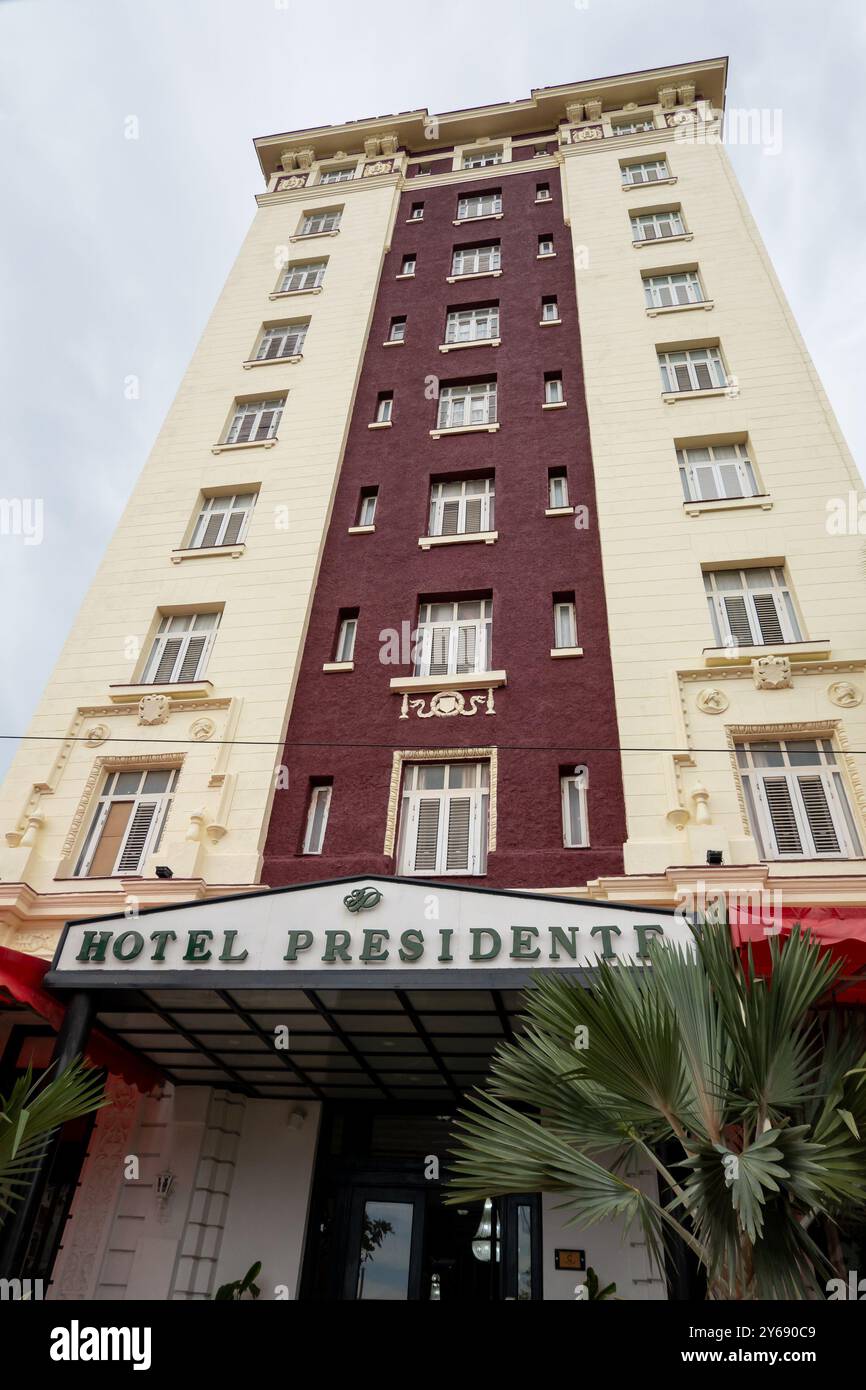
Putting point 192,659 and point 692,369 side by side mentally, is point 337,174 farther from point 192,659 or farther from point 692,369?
point 192,659

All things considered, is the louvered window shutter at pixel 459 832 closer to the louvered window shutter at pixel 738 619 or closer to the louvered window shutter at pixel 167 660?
the louvered window shutter at pixel 738 619

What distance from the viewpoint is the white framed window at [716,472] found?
16.7 m

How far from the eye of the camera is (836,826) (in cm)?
1246

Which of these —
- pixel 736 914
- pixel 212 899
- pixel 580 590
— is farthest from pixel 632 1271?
pixel 580 590

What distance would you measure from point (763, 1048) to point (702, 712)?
300 inches

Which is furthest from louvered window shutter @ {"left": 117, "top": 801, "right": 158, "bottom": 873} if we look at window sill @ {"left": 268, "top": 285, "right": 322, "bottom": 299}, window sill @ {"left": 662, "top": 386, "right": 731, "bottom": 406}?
window sill @ {"left": 268, "top": 285, "right": 322, "bottom": 299}

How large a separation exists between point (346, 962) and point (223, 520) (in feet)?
38.0

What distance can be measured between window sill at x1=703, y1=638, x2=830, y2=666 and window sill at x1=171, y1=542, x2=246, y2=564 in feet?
30.0

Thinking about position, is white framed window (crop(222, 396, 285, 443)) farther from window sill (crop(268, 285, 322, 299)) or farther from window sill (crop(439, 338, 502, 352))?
window sill (crop(268, 285, 322, 299))

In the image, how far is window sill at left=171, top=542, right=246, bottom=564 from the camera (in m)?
17.7

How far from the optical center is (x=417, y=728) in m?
14.5

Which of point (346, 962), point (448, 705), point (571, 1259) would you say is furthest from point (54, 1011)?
point (448, 705)

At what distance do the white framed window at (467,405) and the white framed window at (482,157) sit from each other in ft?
37.2

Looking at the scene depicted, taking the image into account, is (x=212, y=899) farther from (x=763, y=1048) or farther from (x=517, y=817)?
(x=763, y=1048)
